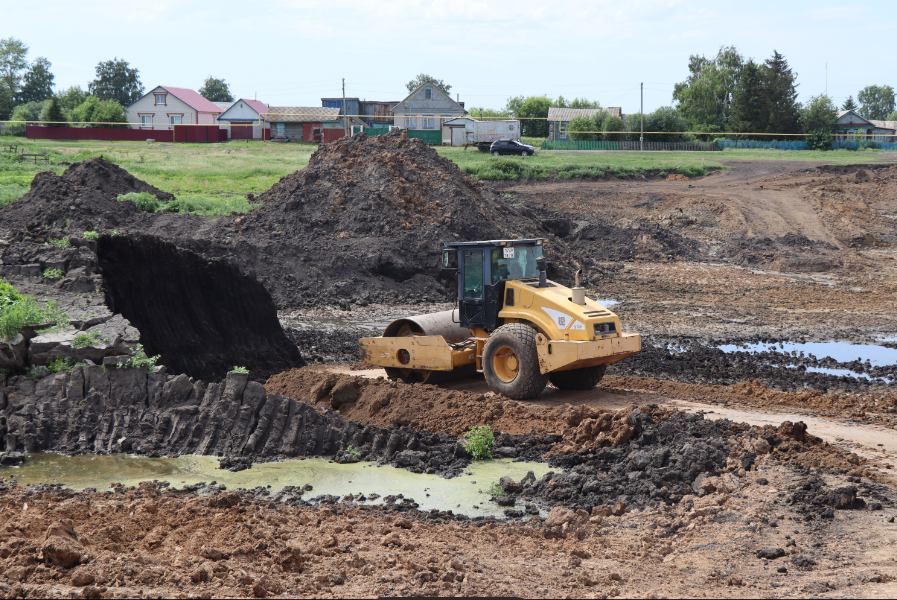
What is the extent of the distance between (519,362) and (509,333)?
0.45 m

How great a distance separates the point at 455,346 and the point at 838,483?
5.99 meters

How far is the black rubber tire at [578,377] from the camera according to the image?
12.3 meters

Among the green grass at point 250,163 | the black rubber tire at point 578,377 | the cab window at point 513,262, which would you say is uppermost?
the green grass at point 250,163

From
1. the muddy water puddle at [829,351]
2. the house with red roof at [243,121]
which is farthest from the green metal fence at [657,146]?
the muddy water puddle at [829,351]

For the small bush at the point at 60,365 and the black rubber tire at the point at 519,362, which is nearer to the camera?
the small bush at the point at 60,365

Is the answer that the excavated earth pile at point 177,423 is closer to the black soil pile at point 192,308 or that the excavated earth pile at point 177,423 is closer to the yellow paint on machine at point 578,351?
the yellow paint on machine at point 578,351

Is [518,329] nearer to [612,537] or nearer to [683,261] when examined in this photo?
[612,537]

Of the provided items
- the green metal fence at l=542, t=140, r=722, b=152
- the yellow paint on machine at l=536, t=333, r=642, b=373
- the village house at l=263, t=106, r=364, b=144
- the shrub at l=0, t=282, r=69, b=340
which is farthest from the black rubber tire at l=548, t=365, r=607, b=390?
the village house at l=263, t=106, r=364, b=144

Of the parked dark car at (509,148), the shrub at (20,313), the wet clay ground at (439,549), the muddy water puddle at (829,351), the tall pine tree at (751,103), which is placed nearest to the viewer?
the wet clay ground at (439,549)

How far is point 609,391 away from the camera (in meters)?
12.5

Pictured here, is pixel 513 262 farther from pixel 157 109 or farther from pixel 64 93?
pixel 64 93

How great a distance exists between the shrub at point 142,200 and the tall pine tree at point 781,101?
167ft

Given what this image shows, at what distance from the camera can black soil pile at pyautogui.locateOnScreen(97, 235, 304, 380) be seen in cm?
1333

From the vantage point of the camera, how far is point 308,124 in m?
66.6
